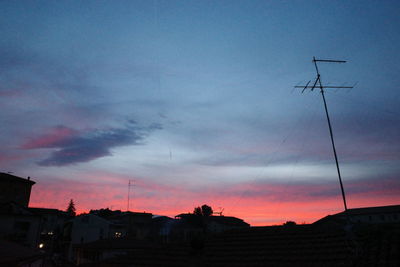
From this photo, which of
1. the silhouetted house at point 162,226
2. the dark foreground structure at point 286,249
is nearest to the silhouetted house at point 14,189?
the silhouetted house at point 162,226

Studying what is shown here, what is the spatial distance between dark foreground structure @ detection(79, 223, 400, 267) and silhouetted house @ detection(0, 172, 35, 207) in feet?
129

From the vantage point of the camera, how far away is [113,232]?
57.2 metres

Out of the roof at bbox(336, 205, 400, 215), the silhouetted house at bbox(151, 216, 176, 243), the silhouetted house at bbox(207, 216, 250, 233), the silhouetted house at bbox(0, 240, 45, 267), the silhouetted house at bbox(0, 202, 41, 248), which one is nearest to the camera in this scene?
the silhouetted house at bbox(0, 240, 45, 267)

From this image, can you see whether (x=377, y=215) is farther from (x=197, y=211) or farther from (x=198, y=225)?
(x=197, y=211)

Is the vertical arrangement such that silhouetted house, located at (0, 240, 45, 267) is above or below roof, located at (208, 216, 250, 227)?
below

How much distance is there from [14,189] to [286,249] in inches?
2274

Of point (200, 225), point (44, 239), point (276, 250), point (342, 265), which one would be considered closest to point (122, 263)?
point (276, 250)

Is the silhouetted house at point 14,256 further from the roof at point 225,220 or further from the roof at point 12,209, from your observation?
the roof at point 225,220

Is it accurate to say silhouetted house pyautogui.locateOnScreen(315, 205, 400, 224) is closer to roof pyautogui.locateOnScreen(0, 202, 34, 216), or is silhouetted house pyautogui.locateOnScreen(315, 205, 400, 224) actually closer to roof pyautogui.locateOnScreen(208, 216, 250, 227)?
roof pyautogui.locateOnScreen(208, 216, 250, 227)

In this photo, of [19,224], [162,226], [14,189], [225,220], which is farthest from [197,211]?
[19,224]

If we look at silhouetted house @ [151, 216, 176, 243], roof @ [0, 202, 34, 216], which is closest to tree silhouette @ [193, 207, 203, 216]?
silhouetted house @ [151, 216, 176, 243]

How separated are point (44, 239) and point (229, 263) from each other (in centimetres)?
6861

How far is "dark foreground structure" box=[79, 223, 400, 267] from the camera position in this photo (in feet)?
49.6

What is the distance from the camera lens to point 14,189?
172 feet
